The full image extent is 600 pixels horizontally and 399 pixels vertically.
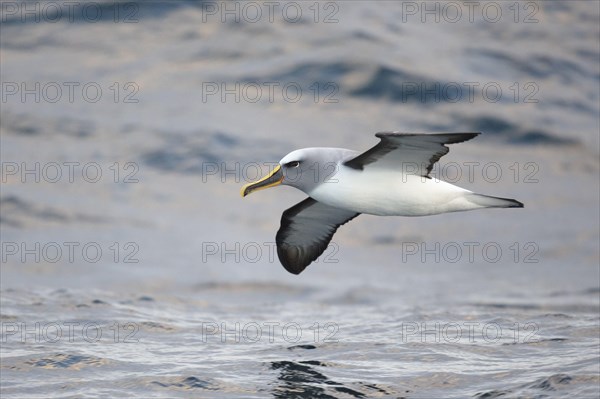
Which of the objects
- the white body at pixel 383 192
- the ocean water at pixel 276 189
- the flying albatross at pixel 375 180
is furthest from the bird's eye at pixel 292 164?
the ocean water at pixel 276 189

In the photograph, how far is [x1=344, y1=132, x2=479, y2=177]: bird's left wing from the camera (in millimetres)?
10898

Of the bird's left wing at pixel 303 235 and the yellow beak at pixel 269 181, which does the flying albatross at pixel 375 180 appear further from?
the bird's left wing at pixel 303 235

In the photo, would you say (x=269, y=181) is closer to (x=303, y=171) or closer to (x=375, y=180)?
(x=303, y=171)

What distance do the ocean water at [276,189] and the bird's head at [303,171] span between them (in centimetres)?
238

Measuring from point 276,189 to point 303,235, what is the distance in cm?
982

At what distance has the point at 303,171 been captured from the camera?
38.0ft

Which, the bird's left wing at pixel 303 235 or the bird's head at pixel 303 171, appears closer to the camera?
the bird's head at pixel 303 171

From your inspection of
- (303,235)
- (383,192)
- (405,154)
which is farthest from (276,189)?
(405,154)

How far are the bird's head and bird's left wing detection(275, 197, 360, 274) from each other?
5.75 feet

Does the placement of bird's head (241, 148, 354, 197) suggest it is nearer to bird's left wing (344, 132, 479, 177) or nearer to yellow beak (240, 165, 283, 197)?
yellow beak (240, 165, 283, 197)

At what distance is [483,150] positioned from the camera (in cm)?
2333

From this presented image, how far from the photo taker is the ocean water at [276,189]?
1427cm

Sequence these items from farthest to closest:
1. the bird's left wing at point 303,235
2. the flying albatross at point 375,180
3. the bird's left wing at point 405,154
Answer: the bird's left wing at point 303,235, the flying albatross at point 375,180, the bird's left wing at point 405,154

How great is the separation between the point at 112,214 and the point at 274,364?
387 inches
